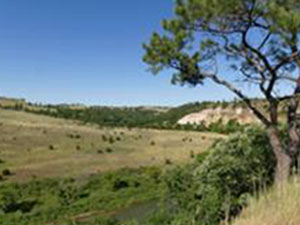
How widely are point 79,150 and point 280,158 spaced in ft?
145

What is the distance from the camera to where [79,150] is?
57.7m

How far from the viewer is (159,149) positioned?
62719 mm

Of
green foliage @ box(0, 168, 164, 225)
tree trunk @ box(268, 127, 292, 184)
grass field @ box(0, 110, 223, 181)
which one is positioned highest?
tree trunk @ box(268, 127, 292, 184)

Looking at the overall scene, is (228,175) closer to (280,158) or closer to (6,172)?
(280,158)

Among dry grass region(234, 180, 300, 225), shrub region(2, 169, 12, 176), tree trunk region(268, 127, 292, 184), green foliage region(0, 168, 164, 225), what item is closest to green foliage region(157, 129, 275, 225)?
tree trunk region(268, 127, 292, 184)

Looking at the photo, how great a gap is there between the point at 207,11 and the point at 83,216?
20.8 m

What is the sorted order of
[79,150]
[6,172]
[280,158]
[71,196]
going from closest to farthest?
[280,158] → [71,196] → [6,172] → [79,150]

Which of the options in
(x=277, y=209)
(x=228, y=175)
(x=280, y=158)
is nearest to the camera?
(x=277, y=209)

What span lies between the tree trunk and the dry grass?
18.7 ft

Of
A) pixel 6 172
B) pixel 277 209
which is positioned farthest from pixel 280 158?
pixel 6 172

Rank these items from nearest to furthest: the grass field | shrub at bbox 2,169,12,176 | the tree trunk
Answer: the tree trunk, shrub at bbox 2,169,12,176, the grass field

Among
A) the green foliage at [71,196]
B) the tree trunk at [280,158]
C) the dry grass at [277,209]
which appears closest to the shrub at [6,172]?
the green foliage at [71,196]

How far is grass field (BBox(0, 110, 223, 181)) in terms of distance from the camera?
48000 mm

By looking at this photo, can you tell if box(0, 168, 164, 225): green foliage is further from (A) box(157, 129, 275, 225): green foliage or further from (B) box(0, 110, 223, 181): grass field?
(A) box(157, 129, 275, 225): green foliage
